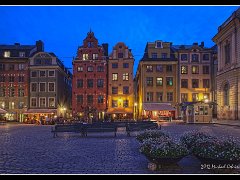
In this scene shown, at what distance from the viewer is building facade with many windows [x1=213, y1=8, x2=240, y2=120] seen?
41906mm

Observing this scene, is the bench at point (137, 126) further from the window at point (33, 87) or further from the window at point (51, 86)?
the window at point (33, 87)

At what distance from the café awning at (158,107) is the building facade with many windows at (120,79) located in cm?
294

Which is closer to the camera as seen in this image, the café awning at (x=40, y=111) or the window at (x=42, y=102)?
the café awning at (x=40, y=111)

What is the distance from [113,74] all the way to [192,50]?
51.2 ft

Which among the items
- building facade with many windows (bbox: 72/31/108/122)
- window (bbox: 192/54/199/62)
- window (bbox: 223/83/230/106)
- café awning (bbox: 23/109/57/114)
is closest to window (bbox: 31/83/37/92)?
café awning (bbox: 23/109/57/114)

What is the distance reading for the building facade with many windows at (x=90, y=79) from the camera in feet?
181

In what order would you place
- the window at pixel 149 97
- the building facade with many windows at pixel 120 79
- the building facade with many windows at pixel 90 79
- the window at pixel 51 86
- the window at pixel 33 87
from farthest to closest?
1. the window at pixel 33 87
2. the window at pixel 51 86
3. the window at pixel 149 97
4. the building facade with many windows at pixel 90 79
5. the building facade with many windows at pixel 120 79

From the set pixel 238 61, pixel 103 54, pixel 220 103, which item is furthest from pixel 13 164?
pixel 103 54

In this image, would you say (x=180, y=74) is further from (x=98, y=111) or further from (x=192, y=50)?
(x=98, y=111)

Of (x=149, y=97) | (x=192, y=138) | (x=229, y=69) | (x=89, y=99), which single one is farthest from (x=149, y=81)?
(x=192, y=138)

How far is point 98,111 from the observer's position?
5488cm

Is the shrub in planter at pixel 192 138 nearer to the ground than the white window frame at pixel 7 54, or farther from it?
nearer to the ground

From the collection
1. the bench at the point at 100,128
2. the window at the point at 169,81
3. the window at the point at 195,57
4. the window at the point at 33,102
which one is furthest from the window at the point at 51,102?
the bench at the point at 100,128

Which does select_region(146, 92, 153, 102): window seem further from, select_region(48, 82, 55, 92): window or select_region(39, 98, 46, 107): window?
select_region(39, 98, 46, 107): window
